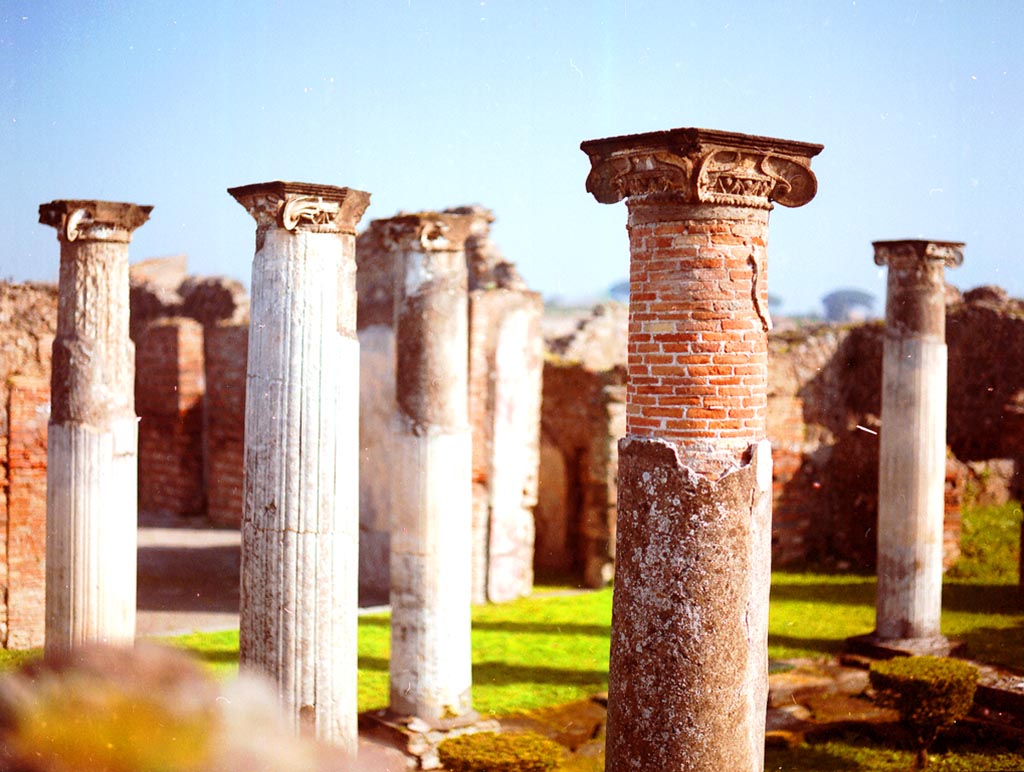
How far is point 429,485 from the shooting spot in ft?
24.2

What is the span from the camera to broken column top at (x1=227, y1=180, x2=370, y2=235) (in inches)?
209

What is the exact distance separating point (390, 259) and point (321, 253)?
23.2ft

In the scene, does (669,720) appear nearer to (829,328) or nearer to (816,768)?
(816,768)

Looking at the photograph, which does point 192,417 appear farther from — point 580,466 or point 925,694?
point 925,694

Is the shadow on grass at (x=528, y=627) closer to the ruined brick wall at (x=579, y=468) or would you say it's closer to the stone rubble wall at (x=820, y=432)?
the ruined brick wall at (x=579, y=468)

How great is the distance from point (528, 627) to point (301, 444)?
600 centimetres

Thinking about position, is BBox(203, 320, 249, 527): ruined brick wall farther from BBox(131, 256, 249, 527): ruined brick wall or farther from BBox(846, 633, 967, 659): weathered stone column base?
BBox(846, 633, 967, 659): weathered stone column base

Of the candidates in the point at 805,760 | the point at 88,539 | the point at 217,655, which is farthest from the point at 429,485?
the point at 217,655

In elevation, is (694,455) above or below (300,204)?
below

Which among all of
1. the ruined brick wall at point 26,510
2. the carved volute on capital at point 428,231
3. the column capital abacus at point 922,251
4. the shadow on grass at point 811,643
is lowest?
the shadow on grass at point 811,643

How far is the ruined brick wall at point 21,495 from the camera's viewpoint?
9062 mm

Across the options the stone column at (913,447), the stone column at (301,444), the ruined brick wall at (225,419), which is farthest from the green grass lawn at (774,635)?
the ruined brick wall at (225,419)

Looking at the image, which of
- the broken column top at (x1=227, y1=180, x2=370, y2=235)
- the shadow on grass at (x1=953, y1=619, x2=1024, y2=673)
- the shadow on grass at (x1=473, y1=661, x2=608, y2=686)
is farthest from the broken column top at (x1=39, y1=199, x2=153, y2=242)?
the shadow on grass at (x1=953, y1=619, x2=1024, y2=673)

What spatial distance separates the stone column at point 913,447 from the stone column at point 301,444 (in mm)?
5575
